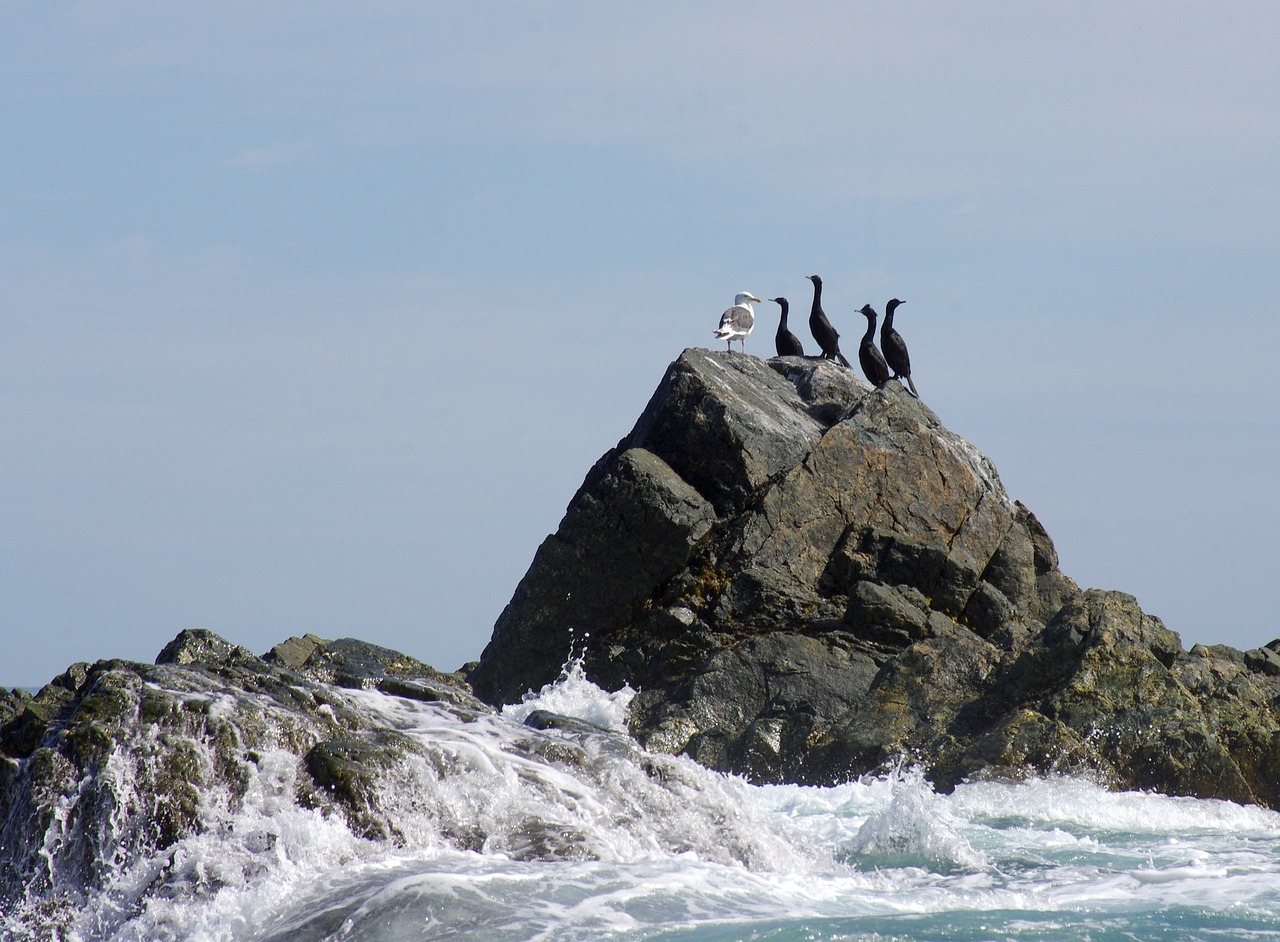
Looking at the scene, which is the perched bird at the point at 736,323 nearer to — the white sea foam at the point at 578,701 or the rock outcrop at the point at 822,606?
the rock outcrop at the point at 822,606

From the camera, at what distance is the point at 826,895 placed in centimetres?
828

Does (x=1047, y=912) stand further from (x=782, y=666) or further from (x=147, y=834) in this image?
(x=782, y=666)

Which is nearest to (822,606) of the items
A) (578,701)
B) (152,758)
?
(578,701)

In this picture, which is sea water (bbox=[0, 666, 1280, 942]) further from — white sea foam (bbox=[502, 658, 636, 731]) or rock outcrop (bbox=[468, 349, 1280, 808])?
white sea foam (bbox=[502, 658, 636, 731])

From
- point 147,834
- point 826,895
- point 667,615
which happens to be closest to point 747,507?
point 667,615

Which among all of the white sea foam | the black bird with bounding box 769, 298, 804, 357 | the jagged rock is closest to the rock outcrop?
the white sea foam

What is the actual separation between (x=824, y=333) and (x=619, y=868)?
1450 cm

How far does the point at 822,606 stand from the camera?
16469 mm

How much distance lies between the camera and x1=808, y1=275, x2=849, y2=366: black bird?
2141cm

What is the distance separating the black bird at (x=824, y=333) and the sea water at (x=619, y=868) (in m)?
11.2

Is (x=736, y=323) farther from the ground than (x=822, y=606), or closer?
farther from the ground

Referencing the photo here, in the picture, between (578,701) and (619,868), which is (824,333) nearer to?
(578,701)

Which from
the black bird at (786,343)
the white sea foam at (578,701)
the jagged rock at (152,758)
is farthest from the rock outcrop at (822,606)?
the jagged rock at (152,758)

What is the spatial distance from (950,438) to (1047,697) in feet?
18.9
